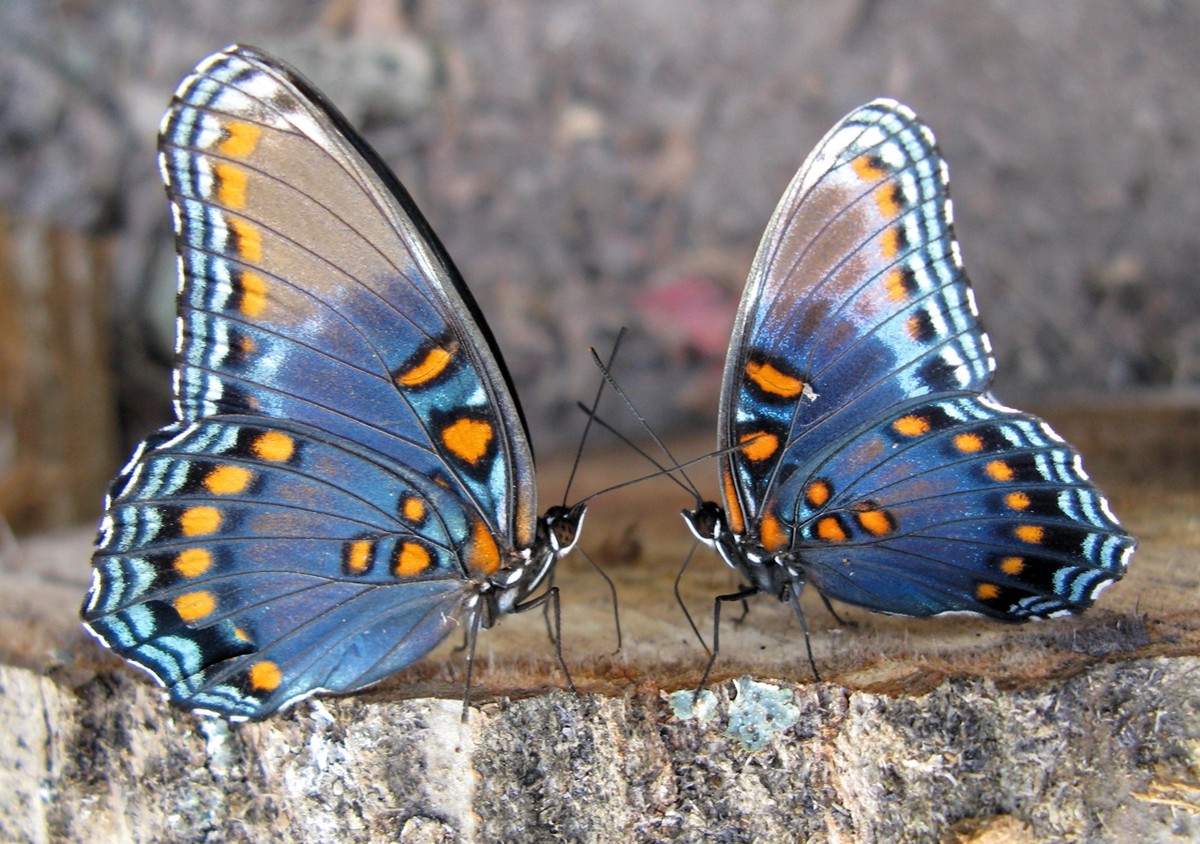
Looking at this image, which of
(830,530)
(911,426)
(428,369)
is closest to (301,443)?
(428,369)

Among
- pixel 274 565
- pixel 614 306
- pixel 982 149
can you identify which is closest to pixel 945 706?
pixel 274 565

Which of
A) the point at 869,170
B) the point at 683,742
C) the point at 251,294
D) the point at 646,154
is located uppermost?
the point at 646,154

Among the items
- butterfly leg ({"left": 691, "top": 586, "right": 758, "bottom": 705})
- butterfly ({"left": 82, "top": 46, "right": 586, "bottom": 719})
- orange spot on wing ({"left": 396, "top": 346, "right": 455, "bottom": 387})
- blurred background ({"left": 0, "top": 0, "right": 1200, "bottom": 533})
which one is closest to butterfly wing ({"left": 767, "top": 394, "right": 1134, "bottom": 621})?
butterfly leg ({"left": 691, "top": 586, "right": 758, "bottom": 705})

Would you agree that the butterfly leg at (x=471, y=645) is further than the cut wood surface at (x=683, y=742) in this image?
Yes

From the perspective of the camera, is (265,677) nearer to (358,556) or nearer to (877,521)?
(358,556)

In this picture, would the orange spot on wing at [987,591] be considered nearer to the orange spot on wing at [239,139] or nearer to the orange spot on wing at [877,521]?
the orange spot on wing at [877,521]

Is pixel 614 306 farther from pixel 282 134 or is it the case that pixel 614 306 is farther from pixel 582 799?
pixel 582 799

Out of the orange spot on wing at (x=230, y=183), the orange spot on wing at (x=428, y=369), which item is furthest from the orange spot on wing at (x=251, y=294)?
the orange spot on wing at (x=428, y=369)
